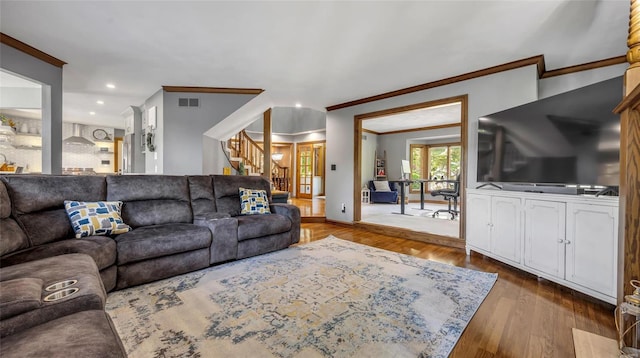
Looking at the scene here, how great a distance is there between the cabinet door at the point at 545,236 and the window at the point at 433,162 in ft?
22.2

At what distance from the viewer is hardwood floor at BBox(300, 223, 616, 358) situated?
60.1 inches

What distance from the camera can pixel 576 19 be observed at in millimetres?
2352

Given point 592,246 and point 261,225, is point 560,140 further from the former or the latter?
point 261,225

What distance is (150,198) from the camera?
2811 mm

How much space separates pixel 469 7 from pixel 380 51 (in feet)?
3.27

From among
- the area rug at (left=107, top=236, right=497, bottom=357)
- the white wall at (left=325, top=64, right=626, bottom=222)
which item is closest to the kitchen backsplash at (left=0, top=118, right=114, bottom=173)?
the area rug at (left=107, top=236, right=497, bottom=357)

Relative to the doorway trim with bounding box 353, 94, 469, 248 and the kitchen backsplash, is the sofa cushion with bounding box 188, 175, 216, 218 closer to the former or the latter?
the doorway trim with bounding box 353, 94, 469, 248

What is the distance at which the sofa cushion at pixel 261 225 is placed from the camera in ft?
9.68

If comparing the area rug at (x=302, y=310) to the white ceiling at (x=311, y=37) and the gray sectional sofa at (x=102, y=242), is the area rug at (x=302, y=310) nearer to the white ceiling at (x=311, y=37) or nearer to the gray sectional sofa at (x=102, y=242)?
the gray sectional sofa at (x=102, y=242)

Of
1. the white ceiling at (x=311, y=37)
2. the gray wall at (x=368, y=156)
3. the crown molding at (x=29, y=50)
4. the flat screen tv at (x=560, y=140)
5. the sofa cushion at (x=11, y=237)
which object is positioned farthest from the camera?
the gray wall at (x=368, y=156)

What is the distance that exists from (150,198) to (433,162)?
8987 mm

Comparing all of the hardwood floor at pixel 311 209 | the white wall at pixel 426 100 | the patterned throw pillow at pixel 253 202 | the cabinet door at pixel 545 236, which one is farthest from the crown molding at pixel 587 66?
the hardwood floor at pixel 311 209

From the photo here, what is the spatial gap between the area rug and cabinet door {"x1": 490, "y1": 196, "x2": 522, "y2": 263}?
44cm

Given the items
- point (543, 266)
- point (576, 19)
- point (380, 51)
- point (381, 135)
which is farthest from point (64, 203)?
point (381, 135)
